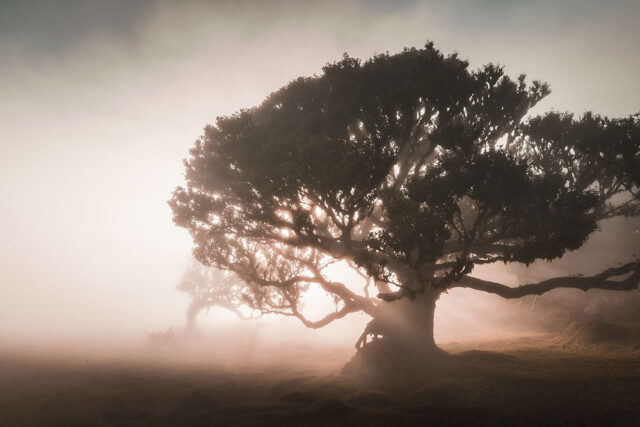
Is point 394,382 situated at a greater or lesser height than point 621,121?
lesser

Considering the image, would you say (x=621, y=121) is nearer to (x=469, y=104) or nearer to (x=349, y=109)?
(x=469, y=104)

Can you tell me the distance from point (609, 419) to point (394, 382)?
27.9ft

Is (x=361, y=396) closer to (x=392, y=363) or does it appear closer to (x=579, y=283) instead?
(x=392, y=363)

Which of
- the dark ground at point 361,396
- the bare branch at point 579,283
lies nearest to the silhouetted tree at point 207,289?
the dark ground at point 361,396

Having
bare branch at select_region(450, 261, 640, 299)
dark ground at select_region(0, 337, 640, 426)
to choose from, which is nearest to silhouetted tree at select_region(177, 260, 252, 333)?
dark ground at select_region(0, 337, 640, 426)

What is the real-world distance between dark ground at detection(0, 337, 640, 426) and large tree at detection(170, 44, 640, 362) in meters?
4.06

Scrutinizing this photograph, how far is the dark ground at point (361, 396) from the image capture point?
9.95 m

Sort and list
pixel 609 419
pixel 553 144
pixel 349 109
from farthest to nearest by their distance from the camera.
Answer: pixel 553 144
pixel 349 109
pixel 609 419

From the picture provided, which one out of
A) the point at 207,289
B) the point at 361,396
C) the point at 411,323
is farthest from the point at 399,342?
the point at 207,289

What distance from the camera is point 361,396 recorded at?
12797 mm

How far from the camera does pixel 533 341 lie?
26.1 m

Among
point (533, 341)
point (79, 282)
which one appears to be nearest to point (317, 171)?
point (533, 341)

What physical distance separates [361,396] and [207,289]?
4784cm

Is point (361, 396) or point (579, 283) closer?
point (361, 396)
